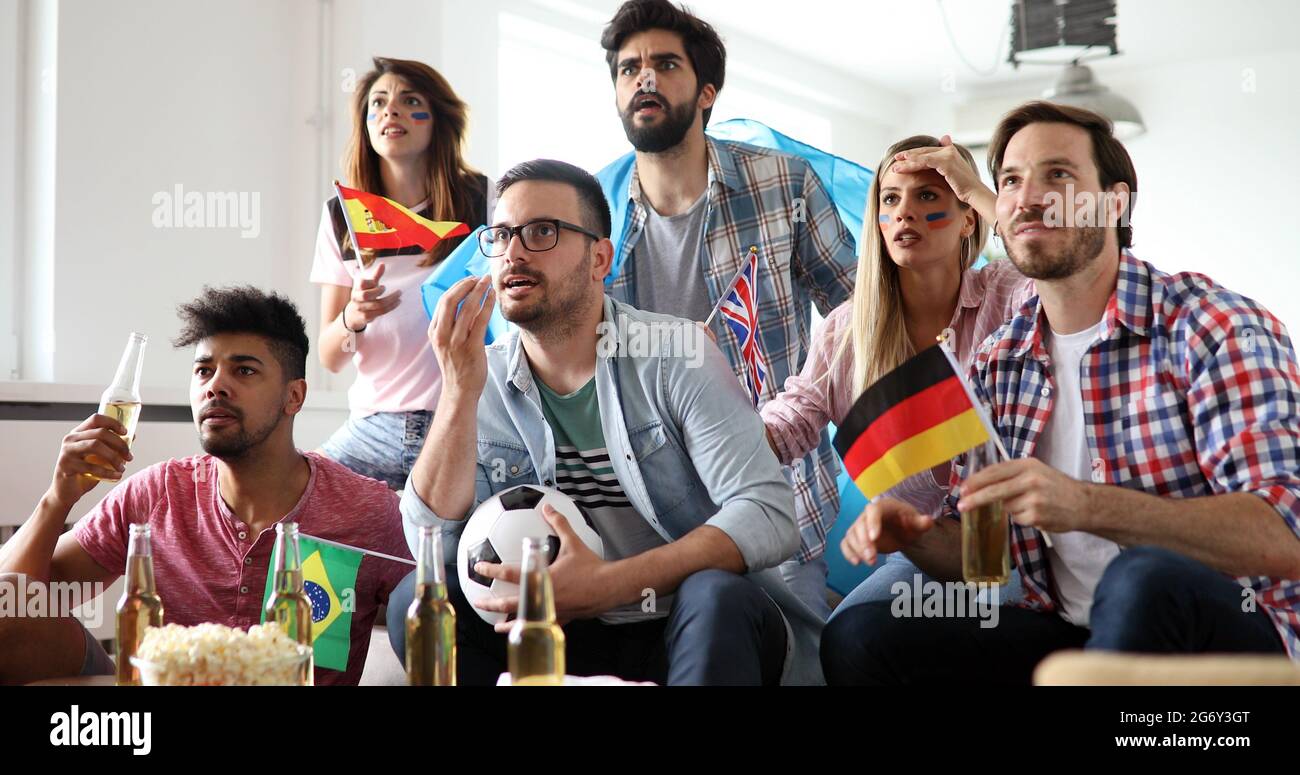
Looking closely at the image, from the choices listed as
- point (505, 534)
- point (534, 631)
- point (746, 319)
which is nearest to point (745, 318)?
point (746, 319)

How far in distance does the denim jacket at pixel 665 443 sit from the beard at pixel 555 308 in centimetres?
7

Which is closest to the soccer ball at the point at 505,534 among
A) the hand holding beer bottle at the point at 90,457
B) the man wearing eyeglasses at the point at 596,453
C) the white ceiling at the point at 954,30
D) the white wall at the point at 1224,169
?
the man wearing eyeglasses at the point at 596,453

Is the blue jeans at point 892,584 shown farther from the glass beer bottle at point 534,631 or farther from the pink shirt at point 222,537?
the pink shirt at point 222,537

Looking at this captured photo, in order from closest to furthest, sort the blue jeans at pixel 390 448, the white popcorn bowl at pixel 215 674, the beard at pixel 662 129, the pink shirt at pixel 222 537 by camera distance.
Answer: the white popcorn bowl at pixel 215 674, the pink shirt at pixel 222 537, the blue jeans at pixel 390 448, the beard at pixel 662 129

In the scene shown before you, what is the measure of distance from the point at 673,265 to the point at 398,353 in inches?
29.4

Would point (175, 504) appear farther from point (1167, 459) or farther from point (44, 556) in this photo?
point (1167, 459)

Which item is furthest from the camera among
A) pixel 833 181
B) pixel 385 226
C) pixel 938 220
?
pixel 833 181

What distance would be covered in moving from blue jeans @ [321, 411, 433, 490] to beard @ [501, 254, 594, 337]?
78cm

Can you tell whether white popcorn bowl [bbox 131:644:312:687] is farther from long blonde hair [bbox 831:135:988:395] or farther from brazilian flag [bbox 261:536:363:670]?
long blonde hair [bbox 831:135:988:395]

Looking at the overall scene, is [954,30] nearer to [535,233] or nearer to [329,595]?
[535,233]

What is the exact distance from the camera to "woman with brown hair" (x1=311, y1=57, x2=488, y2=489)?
9.91 ft

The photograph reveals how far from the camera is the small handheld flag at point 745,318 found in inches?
112

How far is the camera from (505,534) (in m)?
2.04
